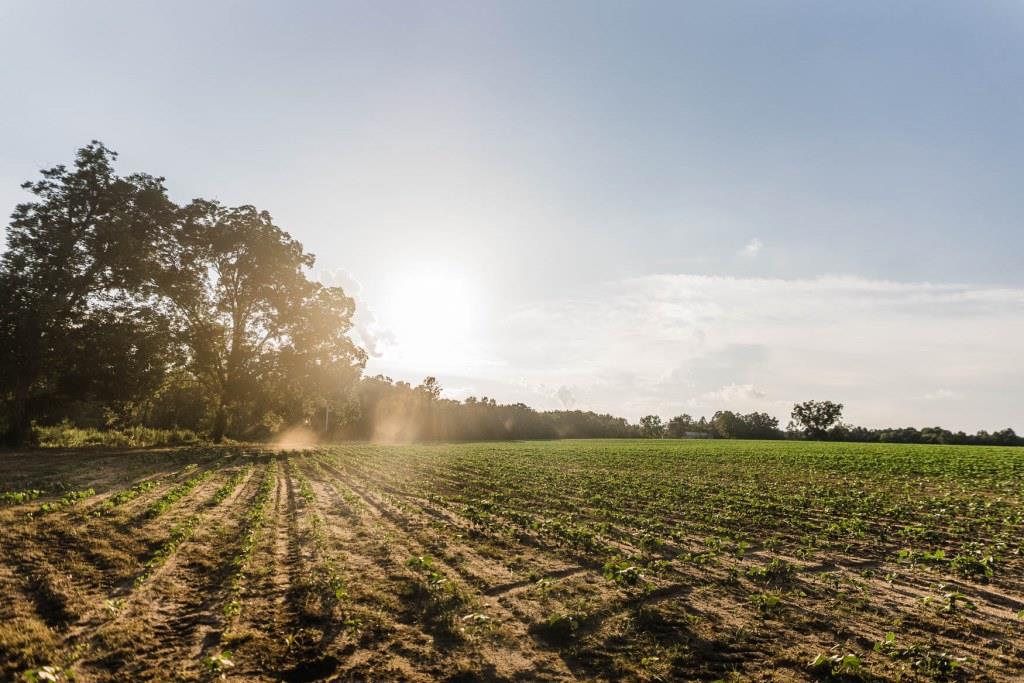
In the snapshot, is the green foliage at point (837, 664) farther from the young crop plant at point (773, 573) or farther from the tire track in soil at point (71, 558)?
the tire track in soil at point (71, 558)

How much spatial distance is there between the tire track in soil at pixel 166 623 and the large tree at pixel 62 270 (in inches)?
1237

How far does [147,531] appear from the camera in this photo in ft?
41.2

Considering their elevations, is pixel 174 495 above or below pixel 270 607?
above

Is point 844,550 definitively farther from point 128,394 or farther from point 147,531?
point 128,394

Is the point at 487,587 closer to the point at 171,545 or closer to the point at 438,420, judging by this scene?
the point at 171,545

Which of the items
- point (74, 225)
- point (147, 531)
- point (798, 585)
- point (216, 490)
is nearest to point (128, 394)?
point (74, 225)

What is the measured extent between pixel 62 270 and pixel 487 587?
130 feet

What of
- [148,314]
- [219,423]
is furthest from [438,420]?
[148,314]

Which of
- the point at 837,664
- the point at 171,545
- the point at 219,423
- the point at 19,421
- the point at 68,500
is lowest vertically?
the point at 837,664

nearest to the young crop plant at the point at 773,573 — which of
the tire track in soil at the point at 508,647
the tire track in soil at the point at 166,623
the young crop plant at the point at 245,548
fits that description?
the tire track in soil at the point at 508,647

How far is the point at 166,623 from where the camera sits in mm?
7793

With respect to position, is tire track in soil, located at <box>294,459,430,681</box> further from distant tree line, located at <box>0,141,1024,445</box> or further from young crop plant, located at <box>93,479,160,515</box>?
distant tree line, located at <box>0,141,1024,445</box>

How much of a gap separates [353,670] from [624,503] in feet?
52.5

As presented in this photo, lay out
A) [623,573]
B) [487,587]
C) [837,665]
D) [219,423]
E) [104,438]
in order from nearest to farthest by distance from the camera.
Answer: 1. [837,665]
2. [487,587]
3. [623,573]
4. [104,438]
5. [219,423]
